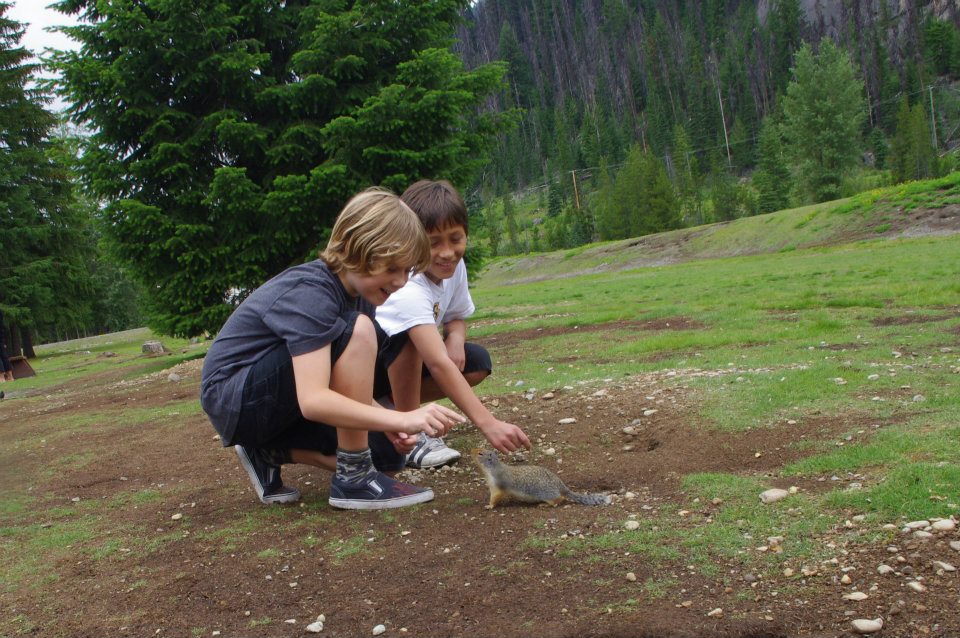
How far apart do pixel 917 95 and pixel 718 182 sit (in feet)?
109

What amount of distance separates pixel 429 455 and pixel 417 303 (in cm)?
110

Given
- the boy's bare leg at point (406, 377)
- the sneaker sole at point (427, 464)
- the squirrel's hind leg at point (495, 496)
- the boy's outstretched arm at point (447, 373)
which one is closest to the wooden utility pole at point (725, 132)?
the sneaker sole at point (427, 464)

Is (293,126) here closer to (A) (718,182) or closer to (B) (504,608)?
(B) (504,608)

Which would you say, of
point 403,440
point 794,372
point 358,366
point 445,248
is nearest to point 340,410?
point 358,366

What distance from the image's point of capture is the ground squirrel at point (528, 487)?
3492 millimetres

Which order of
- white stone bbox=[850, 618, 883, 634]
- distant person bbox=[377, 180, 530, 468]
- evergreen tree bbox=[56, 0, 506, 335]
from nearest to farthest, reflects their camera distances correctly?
white stone bbox=[850, 618, 883, 634], distant person bbox=[377, 180, 530, 468], evergreen tree bbox=[56, 0, 506, 335]

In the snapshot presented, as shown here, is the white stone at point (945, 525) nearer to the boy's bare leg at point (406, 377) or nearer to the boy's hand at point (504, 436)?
the boy's hand at point (504, 436)

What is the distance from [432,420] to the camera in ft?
8.95

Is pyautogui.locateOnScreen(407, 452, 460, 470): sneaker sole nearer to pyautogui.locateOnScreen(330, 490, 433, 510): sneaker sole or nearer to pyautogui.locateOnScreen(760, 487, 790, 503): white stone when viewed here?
pyautogui.locateOnScreen(330, 490, 433, 510): sneaker sole


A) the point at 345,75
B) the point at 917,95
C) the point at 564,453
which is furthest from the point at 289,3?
the point at 917,95

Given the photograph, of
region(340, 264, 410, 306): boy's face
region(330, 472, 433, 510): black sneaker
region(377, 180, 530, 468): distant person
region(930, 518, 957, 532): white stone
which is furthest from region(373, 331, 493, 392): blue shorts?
region(930, 518, 957, 532): white stone

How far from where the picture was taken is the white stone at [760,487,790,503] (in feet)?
10.2

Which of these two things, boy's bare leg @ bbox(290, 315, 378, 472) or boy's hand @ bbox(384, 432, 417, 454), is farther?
boy's hand @ bbox(384, 432, 417, 454)

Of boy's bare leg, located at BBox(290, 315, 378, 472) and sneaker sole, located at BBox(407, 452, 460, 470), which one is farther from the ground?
boy's bare leg, located at BBox(290, 315, 378, 472)
